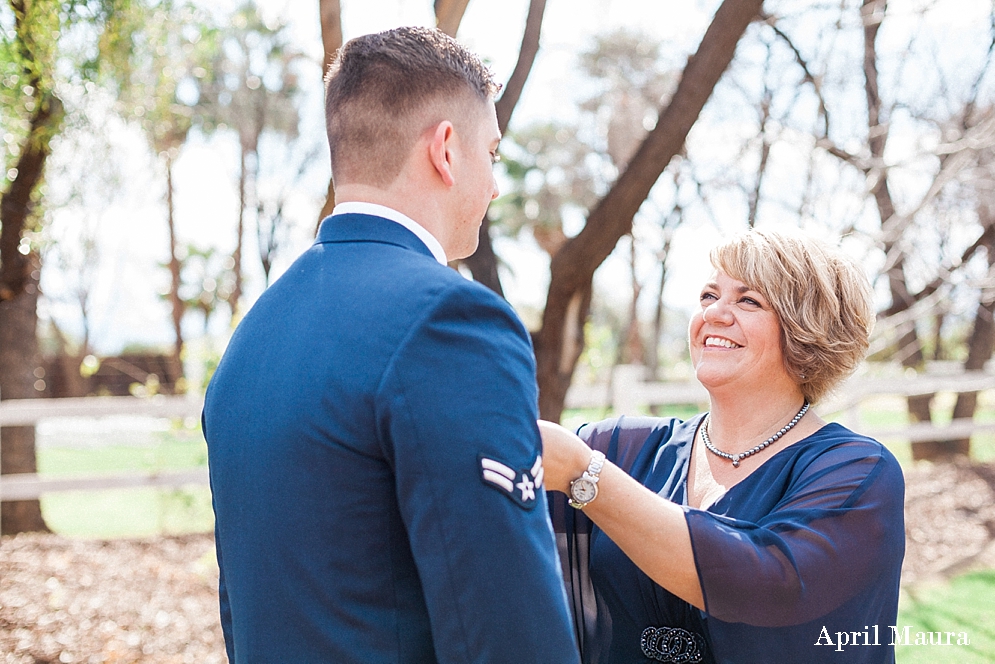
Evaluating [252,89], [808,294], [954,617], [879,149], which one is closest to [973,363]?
[879,149]

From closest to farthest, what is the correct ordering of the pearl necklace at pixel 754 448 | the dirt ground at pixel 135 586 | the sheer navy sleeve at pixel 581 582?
the sheer navy sleeve at pixel 581 582
the pearl necklace at pixel 754 448
the dirt ground at pixel 135 586

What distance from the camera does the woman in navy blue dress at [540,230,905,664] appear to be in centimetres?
189

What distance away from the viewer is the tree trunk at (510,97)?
441 centimetres

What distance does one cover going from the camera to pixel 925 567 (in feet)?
23.9

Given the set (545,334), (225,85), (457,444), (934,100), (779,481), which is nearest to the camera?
(457,444)

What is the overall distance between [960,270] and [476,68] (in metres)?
10.2

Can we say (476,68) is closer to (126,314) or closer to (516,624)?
(516,624)

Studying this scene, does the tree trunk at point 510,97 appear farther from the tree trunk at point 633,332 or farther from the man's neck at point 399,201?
the tree trunk at point 633,332

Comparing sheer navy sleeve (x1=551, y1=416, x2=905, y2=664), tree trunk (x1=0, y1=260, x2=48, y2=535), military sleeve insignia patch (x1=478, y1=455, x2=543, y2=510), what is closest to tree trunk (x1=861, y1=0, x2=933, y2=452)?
sheer navy sleeve (x1=551, y1=416, x2=905, y2=664)

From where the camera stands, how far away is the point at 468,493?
120 cm

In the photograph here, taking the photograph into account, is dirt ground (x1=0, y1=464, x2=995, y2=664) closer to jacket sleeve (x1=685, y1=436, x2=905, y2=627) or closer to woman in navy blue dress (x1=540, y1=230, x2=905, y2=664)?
woman in navy blue dress (x1=540, y1=230, x2=905, y2=664)

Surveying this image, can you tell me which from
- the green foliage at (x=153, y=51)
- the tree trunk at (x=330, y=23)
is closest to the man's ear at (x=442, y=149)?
the tree trunk at (x=330, y=23)

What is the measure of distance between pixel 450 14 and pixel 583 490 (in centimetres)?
283

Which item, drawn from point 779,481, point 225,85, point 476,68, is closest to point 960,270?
point 779,481
